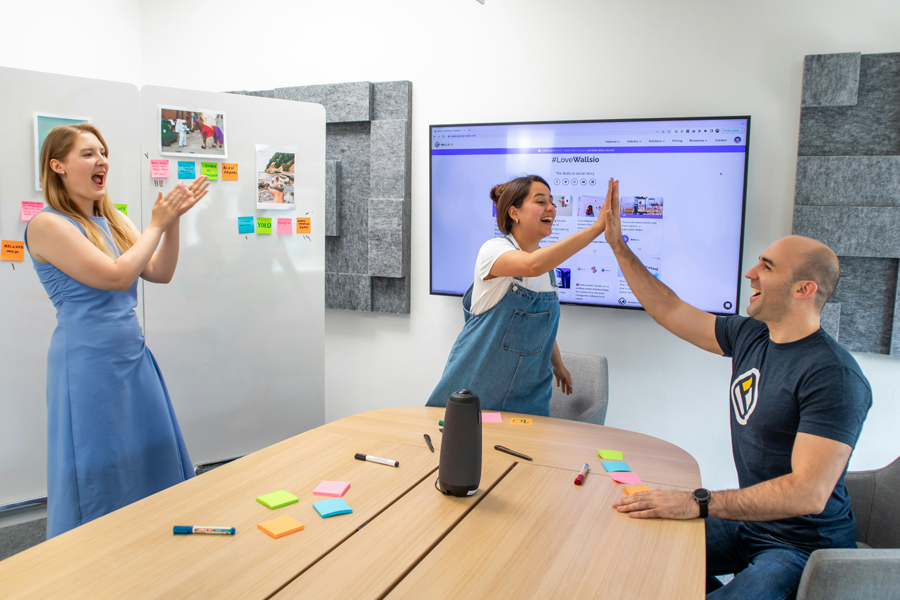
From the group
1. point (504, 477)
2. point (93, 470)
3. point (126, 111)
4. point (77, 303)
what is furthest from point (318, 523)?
point (126, 111)

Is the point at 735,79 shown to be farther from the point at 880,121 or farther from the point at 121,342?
the point at 121,342

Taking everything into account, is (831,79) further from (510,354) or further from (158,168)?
(158,168)

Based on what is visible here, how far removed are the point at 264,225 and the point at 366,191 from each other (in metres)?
0.63

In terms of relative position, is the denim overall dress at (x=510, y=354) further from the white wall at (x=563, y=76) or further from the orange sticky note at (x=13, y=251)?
the orange sticky note at (x=13, y=251)

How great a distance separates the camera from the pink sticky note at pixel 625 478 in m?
1.46

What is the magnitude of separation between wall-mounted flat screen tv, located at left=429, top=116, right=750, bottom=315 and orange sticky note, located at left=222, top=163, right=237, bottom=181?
103 centimetres

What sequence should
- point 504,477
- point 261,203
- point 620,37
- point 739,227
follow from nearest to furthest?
point 504,477, point 739,227, point 620,37, point 261,203

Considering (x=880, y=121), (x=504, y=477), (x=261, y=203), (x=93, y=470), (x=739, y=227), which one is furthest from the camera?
(x=261, y=203)

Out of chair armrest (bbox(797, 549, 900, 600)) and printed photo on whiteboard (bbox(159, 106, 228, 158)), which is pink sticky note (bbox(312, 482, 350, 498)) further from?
printed photo on whiteboard (bbox(159, 106, 228, 158))

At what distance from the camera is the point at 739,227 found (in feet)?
8.45

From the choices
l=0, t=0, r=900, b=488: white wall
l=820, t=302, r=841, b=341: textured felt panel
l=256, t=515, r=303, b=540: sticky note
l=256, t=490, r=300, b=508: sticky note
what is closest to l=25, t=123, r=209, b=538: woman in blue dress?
l=256, t=490, r=300, b=508: sticky note

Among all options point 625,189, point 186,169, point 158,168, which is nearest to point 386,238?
point 186,169

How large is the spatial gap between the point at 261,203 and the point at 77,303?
1.20 meters

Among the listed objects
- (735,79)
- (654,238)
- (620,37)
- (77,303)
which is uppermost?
(620,37)
